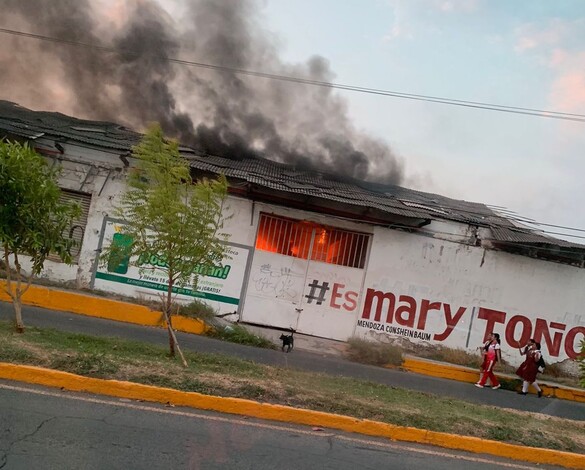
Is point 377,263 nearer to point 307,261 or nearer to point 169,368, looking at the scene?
point 307,261

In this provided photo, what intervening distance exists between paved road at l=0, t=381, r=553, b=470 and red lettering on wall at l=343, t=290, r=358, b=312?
728 centimetres

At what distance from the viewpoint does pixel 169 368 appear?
6.18 meters

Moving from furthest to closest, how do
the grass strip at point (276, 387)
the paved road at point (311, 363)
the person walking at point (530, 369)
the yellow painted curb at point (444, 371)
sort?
1. the yellow painted curb at point (444, 371)
2. the person walking at point (530, 369)
3. the paved road at point (311, 363)
4. the grass strip at point (276, 387)

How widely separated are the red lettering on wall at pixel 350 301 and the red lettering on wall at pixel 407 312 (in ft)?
3.44

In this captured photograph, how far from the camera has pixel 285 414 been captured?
5.40 meters

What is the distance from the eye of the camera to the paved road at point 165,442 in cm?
382

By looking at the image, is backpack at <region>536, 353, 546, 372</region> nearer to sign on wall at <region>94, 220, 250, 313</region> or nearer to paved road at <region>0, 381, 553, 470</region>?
paved road at <region>0, 381, 553, 470</region>

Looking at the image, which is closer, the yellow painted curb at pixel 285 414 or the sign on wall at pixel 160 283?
the yellow painted curb at pixel 285 414

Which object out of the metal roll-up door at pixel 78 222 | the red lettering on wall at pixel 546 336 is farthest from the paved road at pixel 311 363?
the metal roll-up door at pixel 78 222

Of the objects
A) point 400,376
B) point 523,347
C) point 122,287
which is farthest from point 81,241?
point 523,347

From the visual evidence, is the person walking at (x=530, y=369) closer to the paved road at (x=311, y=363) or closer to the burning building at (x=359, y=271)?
the paved road at (x=311, y=363)

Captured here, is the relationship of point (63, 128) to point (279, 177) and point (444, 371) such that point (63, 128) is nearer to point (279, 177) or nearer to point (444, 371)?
point (279, 177)

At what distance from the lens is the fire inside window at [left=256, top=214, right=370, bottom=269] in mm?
12641

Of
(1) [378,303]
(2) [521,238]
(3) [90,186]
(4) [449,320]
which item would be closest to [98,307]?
(3) [90,186]
